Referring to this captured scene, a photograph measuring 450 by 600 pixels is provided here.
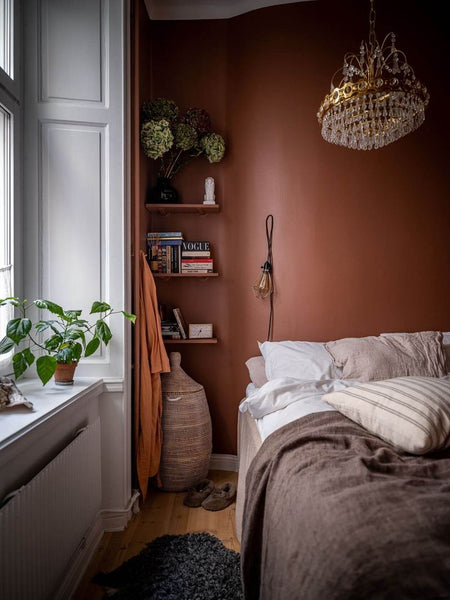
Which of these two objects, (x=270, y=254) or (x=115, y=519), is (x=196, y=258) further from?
(x=115, y=519)

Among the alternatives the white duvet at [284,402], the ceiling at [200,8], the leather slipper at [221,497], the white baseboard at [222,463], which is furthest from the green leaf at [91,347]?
the ceiling at [200,8]

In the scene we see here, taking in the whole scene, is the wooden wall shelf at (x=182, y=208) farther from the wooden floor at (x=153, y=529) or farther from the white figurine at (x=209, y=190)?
the wooden floor at (x=153, y=529)

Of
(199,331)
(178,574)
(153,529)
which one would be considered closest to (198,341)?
(199,331)

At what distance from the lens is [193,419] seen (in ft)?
8.03

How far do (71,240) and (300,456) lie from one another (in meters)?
1.50

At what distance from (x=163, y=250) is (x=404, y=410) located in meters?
1.81

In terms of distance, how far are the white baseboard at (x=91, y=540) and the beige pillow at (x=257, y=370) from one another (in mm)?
930

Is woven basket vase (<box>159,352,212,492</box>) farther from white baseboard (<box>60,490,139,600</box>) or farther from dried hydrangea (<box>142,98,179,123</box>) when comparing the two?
dried hydrangea (<box>142,98,179,123</box>)

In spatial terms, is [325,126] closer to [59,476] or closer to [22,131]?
[22,131]

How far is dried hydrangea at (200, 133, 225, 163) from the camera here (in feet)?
8.58

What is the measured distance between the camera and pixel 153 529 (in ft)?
Result: 6.67

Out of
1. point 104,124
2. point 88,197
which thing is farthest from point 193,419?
point 104,124

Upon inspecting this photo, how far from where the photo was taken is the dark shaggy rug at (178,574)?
155cm

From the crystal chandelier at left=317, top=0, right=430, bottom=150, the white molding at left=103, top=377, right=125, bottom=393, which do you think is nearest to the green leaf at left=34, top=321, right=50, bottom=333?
the white molding at left=103, top=377, right=125, bottom=393
